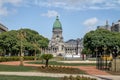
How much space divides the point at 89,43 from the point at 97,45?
4408mm

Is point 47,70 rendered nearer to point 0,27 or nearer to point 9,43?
point 9,43

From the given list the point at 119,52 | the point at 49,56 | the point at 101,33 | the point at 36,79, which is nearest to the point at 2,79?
the point at 36,79

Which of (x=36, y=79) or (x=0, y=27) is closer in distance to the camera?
(x=36, y=79)

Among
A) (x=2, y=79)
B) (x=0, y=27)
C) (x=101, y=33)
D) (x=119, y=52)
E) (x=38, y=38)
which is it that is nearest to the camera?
(x=2, y=79)

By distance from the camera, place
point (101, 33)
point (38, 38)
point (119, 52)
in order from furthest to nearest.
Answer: point (38, 38), point (101, 33), point (119, 52)

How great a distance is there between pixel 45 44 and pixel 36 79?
128 meters

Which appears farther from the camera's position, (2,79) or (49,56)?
(49,56)

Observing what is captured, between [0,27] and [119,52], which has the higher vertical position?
[0,27]

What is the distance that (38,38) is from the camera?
491 feet

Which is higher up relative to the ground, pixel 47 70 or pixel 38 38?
pixel 38 38

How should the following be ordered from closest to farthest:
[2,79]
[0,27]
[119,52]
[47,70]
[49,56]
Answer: [2,79], [47,70], [49,56], [119,52], [0,27]

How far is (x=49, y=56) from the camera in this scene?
4394 centimetres

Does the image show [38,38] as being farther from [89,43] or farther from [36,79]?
[36,79]

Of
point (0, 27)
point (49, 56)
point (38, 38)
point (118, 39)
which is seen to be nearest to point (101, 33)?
point (118, 39)
